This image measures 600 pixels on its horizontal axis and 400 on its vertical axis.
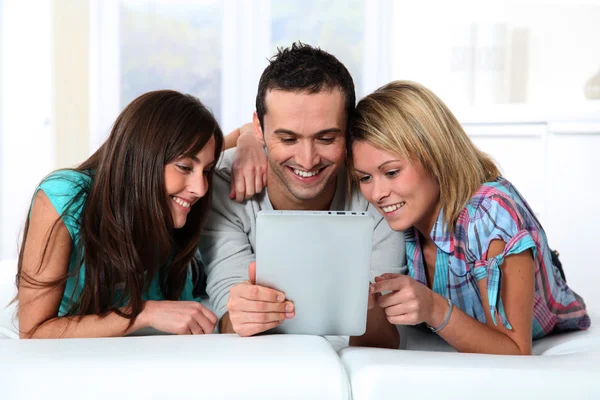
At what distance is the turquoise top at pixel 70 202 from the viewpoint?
5.24 ft

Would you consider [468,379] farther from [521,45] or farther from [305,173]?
[521,45]

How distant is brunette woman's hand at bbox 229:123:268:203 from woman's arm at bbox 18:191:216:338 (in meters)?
0.45

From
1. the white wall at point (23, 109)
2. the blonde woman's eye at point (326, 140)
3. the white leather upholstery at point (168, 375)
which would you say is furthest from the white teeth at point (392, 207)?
the white wall at point (23, 109)

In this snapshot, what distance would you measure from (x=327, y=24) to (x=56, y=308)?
341 centimetres

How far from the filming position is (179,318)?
1526mm

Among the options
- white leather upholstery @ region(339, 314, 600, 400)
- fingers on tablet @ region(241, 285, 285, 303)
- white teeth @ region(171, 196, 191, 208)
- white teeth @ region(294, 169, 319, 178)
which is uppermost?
white teeth @ region(294, 169, 319, 178)

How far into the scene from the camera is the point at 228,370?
1103 mm

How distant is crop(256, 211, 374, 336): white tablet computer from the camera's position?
1.24 m

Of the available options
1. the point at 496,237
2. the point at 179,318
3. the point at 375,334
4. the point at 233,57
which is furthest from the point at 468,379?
the point at 233,57

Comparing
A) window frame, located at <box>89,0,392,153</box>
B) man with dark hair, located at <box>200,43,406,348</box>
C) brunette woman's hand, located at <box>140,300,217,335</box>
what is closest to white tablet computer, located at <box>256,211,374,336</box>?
brunette woman's hand, located at <box>140,300,217,335</box>

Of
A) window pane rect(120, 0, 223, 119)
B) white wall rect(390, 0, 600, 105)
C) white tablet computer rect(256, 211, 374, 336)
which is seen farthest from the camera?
window pane rect(120, 0, 223, 119)

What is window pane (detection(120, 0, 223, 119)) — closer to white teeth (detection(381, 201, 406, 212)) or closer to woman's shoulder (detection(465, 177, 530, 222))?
white teeth (detection(381, 201, 406, 212))

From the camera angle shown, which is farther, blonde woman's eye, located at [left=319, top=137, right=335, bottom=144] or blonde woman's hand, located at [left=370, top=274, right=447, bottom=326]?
blonde woman's eye, located at [left=319, top=137, right=335, bottom=144]

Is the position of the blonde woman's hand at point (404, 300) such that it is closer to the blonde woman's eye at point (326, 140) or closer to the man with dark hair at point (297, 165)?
the man with dark hair at point (297, 165)
